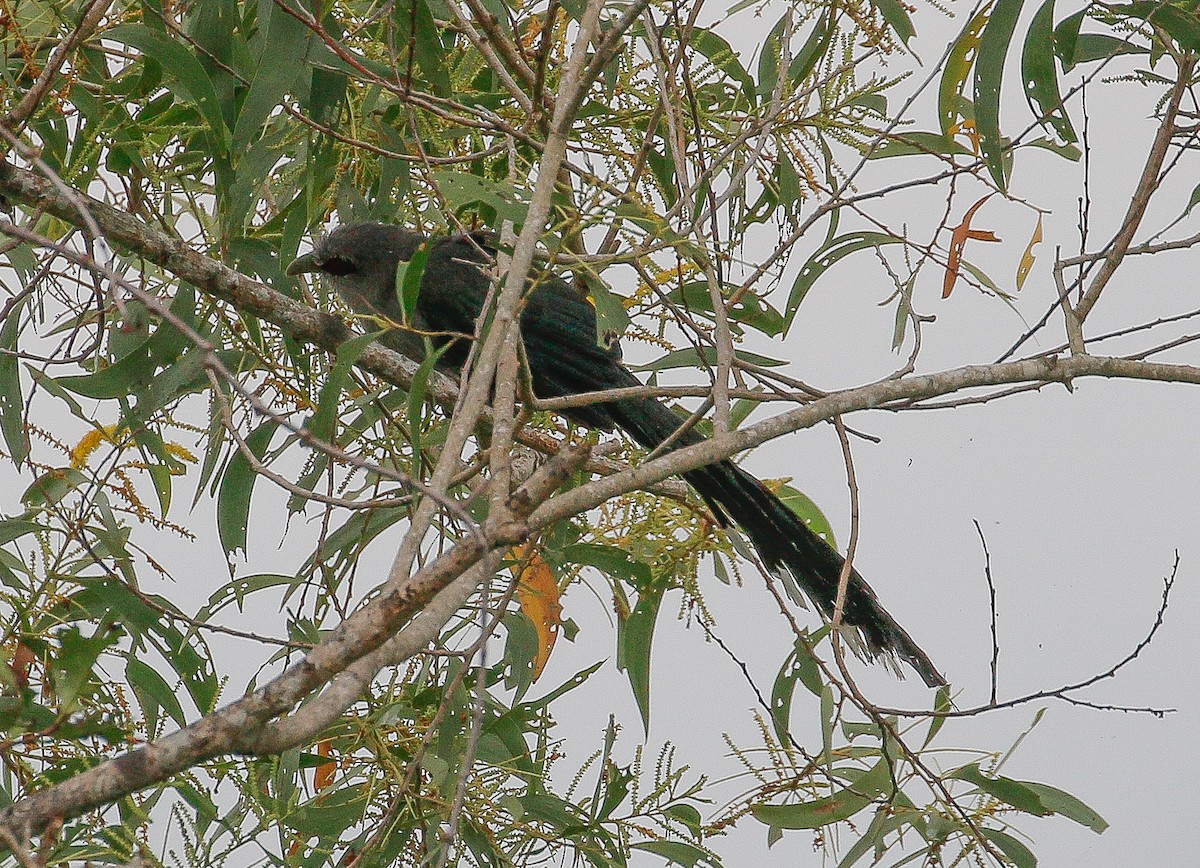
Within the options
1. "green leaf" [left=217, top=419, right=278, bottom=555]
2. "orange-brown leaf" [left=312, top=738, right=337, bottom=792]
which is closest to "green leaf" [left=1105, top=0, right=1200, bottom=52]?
"green leaf" [left=217, top=419, right=278, bottom=555]

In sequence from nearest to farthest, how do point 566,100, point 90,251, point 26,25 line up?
point 566,100 → point 90,251 → point 26,25

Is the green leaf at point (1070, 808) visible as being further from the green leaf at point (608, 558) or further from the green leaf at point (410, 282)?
the green leaf at point (410, 282)

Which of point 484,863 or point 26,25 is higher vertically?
point 26,25

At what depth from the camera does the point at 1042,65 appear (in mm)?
1716

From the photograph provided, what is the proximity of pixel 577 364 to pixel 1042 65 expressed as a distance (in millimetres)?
1072

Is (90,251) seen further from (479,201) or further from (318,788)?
(318,788)

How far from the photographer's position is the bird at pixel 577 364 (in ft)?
6.32

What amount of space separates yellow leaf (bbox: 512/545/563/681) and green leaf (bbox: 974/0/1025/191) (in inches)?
35.8

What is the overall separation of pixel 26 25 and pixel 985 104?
1.33m

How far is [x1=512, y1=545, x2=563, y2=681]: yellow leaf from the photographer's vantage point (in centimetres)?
204

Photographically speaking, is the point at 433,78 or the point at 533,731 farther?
the point at 533,731

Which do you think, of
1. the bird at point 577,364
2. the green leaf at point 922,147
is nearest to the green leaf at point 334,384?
the bird at point 577,364

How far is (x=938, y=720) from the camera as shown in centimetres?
196

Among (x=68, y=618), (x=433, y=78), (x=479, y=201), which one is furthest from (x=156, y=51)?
(x=68, y=618)
